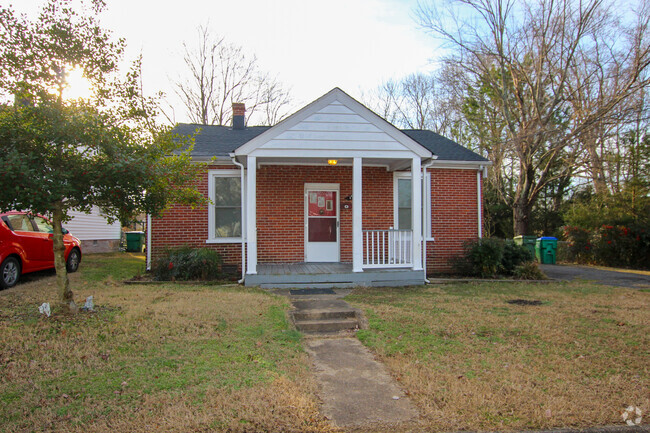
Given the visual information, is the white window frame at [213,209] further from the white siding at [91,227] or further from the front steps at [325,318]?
Result: the white siding at [91,227]

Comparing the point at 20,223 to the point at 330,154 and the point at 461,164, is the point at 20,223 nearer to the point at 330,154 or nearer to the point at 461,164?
the point at 330,154

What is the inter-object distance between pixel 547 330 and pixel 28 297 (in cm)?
815

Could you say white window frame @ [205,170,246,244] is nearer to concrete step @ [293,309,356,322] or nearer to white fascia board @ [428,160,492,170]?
concrete step @ [293,309,356,322]

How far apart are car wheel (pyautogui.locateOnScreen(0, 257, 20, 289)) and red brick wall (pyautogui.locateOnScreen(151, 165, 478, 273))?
275 centimetres

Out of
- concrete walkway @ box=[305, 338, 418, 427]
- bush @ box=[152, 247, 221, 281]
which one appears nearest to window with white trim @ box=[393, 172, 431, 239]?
bush @ box=[152, 247, 221, 281]

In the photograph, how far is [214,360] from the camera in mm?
4281

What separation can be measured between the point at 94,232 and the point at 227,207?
1076 cm

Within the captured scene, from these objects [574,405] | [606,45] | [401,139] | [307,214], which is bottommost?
[574,405]

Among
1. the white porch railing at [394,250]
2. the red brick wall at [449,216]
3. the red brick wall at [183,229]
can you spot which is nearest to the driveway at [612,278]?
the red brick wall at [449,216]

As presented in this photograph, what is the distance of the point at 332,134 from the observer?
905 centimetres

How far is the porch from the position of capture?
8789 mm

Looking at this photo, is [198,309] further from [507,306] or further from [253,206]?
[507,306]

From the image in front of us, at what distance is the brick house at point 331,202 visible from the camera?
902cm

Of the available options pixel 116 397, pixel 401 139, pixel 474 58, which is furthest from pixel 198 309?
pixel 474 58
